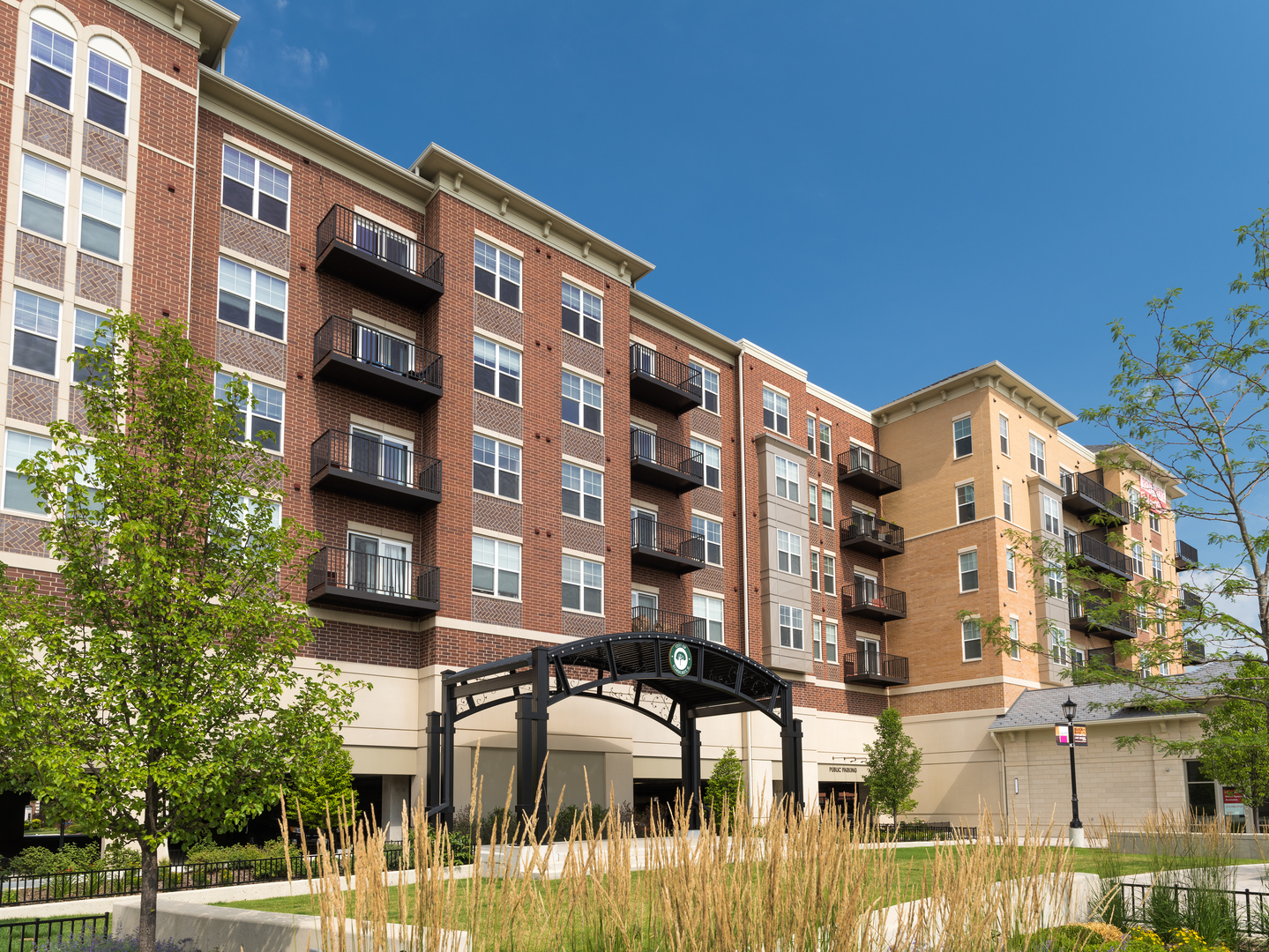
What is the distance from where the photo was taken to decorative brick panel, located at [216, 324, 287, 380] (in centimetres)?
2714

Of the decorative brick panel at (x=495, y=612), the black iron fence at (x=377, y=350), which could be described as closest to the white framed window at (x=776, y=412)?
the decorative brick panel at (x=495, y=612)

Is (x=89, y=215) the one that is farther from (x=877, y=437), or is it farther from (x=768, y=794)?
(x=877, y=437)

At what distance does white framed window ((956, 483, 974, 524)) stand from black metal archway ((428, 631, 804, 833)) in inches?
742

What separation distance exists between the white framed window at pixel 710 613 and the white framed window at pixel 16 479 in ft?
76.2

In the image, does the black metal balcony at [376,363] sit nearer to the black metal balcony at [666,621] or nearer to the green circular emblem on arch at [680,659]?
the green circular emblem on arch at [680,659]

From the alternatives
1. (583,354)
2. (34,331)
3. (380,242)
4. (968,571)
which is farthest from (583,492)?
(968,571)

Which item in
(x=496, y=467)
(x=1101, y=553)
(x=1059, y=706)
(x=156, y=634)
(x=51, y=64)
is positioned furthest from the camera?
(x=1101, y=553)

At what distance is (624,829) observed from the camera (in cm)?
548

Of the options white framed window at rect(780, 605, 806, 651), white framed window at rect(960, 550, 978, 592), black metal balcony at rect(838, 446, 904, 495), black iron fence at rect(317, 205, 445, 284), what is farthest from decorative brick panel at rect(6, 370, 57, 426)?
white framed window at rect(960, 550, 978, 592)

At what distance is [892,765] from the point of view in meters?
41.2

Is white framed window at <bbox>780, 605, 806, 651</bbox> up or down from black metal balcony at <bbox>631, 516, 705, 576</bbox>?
down

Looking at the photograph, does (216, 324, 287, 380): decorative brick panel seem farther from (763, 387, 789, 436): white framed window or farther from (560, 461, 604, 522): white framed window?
(763, 387, 789, 436): white framed window

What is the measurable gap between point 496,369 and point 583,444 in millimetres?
4193

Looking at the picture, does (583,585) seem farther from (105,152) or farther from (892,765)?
(105,152)
